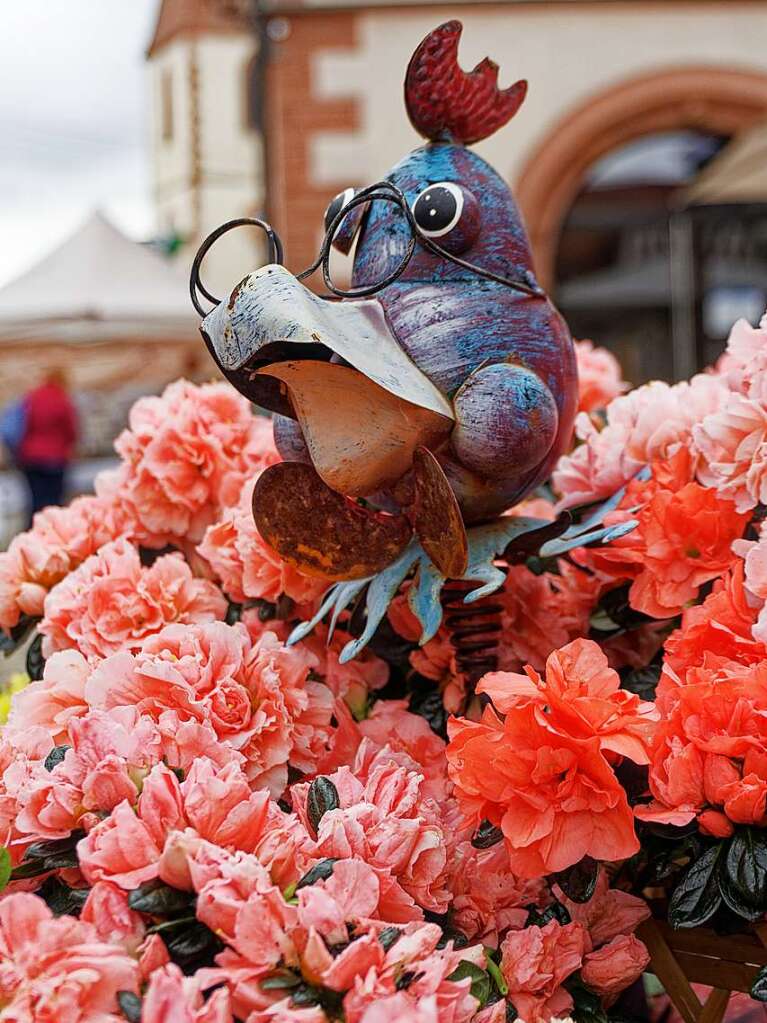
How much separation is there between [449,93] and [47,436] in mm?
5538

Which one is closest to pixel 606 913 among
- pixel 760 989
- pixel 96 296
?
pixel 760 989

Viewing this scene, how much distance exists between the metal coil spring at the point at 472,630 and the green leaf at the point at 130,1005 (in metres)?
0.39

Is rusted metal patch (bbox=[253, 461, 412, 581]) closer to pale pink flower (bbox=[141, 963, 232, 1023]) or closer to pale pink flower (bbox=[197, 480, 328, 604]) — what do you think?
pale pink flower (bbox=[197, 480, 328, 604])

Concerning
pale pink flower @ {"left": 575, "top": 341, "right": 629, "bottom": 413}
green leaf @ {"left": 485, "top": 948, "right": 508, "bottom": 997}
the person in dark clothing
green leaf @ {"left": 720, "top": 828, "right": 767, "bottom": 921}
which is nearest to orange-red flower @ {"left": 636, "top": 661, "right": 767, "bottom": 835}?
green leaf @ {"left": 720, "top": 828, "right": 767, "bottom": 921}

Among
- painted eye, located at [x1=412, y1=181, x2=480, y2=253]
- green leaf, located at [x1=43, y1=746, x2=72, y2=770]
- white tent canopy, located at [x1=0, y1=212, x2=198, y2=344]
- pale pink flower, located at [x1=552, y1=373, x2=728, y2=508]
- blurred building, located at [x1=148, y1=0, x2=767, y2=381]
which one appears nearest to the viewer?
green leaf, located at [x1=43, y1=746, x2=72, y2=770]

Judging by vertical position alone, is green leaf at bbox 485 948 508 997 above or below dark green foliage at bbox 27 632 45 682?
below

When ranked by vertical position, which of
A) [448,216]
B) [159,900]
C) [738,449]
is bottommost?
[159,900]

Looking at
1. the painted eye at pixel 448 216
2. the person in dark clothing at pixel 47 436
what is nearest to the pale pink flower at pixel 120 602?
the painted eye at pixel 448 216

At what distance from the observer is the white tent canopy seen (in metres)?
4.98

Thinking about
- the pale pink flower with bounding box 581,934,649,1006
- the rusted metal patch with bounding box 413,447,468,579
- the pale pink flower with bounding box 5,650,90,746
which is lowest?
the pale pink flower with bounding box 581,934,649,1006

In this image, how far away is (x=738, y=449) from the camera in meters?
0.83

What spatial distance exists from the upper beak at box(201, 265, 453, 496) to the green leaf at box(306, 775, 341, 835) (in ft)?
0.68

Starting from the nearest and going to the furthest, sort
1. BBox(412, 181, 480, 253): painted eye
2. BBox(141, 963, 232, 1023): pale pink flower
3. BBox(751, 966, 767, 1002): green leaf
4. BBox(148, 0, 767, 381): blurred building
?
BBox(141, 963, 232, 1023): pale pink flower
BBox(751, 966, 767, 1002): green leaf
BBox(412, 181, 480, 253): painted eye
BBox(148, 0, 767, 381): blurred building

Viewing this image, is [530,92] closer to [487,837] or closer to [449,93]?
[449,93]
